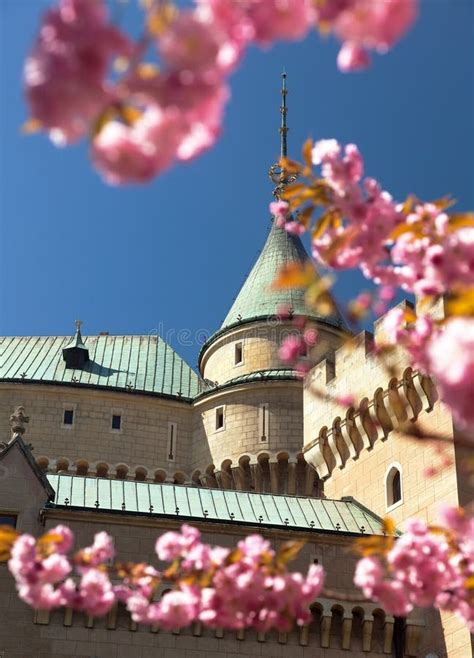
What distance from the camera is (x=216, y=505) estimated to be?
2823 cm

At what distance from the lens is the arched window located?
2861 cm

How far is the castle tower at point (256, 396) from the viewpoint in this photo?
37219 mm

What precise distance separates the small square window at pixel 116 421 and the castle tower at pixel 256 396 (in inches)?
116

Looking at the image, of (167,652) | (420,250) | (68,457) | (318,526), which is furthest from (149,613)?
(68,457)

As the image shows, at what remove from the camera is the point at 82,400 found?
134 feet

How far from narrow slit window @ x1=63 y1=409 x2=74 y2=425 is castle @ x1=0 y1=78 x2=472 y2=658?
47mm

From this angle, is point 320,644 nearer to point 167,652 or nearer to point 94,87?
point 167,652

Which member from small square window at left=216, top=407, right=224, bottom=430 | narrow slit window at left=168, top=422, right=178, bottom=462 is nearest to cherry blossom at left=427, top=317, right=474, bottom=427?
small square window at left=216, top=407, right=224, bottom=430

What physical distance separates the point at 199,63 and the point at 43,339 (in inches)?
1674

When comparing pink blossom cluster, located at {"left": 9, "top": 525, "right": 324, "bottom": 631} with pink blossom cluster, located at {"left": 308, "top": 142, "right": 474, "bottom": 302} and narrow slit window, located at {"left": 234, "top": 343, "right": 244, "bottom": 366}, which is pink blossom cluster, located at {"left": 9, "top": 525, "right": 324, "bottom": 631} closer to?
pink blossom cluster, located at {"left": 308, "top": 142, "right": 474, "bottom": 302}

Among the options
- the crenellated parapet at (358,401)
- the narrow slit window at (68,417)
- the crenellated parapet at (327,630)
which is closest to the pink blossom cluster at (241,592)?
the crenellated parapet at (327,630)

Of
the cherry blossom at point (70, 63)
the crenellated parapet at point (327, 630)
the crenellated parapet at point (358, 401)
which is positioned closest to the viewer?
the cherry blossom at point (70, 63)

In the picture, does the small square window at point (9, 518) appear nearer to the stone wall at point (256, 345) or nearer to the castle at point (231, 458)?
the castle at point (231, 458)

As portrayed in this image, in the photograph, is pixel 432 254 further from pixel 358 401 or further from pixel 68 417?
pixel 68 417
